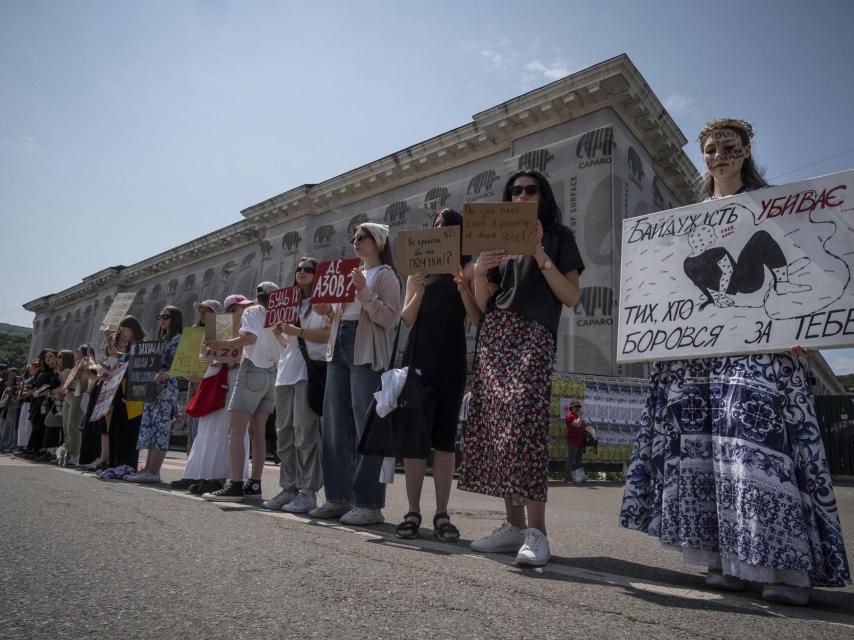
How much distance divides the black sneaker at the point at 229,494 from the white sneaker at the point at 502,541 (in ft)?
9.16

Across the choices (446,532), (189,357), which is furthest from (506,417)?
(189,357)

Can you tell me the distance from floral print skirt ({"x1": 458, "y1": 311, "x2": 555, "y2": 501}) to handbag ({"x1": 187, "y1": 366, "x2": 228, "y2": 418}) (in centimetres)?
356

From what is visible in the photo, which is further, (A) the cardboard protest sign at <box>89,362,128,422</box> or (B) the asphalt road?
(A) the cardboard protest sign at <box>89,362,128,422</box>

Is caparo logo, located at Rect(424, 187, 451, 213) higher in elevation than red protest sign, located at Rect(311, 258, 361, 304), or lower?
higher

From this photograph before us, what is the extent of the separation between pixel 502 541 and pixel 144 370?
5.50 metres

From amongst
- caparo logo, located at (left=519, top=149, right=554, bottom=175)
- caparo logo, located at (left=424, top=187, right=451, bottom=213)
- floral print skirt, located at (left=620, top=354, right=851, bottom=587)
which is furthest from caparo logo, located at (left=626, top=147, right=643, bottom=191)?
floral print skirt, located at (left=620, top=354, right=851, bottom=587)

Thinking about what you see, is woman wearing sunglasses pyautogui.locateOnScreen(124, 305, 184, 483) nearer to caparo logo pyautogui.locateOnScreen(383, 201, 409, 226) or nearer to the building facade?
the building facade

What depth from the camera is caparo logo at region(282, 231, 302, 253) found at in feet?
85.9

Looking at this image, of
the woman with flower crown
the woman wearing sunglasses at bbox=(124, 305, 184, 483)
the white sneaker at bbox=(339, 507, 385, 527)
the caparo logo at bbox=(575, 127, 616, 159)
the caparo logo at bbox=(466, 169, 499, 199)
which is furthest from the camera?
the caparo logo at bbox=(466, 169, 499, 199)

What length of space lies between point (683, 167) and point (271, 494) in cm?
1816

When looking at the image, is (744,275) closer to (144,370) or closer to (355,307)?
(355,307)

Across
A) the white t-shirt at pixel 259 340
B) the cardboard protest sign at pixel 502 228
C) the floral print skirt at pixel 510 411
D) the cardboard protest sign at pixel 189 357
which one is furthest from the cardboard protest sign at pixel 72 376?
the cardboard protest sign at pixel 502 228

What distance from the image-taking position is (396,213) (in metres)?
21.6

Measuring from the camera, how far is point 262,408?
5.48 metres
